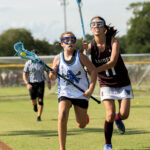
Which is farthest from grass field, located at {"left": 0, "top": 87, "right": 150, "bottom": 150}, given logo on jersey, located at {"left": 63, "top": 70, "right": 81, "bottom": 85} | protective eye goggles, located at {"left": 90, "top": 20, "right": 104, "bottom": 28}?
protective eye goggles, located at {"left": 90, "top": 20, "right": 104, "bottom": 28}

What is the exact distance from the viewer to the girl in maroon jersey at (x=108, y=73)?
7.69m

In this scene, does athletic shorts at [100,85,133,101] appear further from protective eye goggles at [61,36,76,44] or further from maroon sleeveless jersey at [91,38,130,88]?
protective eye goggles at [61,36,76,44]

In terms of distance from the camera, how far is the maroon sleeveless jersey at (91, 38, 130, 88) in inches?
302

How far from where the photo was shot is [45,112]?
15.2m

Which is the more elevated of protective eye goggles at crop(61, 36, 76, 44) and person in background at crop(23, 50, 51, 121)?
protective eye goggles at crop(61, 36, 76, 44)

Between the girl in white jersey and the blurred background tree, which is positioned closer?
the girl in white jersey

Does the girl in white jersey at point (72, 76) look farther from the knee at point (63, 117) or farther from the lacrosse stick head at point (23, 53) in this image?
the lacrosse stick head at point (23, 53)

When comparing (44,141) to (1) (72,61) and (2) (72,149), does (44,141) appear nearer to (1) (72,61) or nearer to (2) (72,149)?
(2) (72,149)

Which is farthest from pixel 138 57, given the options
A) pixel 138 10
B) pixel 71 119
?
pixel 138 10

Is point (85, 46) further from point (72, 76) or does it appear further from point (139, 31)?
point (139, 31)

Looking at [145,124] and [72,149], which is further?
[145,124]

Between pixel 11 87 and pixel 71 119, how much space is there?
18037 millimetres

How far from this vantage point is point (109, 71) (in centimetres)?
779

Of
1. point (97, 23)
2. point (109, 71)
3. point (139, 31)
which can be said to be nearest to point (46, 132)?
point (109, 71)
